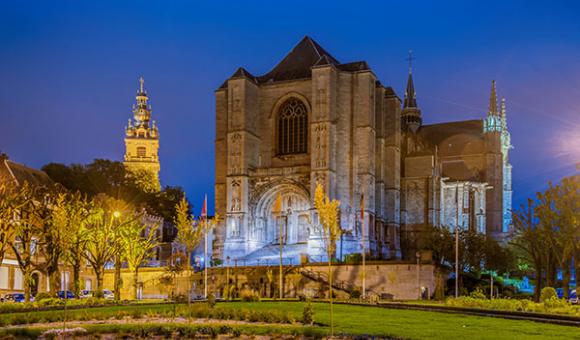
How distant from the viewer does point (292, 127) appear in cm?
6744

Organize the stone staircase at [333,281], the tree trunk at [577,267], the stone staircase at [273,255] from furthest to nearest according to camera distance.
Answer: the stone staircase at [273,255], the stone staircase at [333,281], the tree trunk at [577,267]

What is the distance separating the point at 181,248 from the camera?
2739 inches

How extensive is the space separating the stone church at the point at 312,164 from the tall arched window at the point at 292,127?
91 mm

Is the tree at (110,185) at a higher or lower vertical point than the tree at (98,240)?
higher

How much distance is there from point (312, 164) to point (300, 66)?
504 inches

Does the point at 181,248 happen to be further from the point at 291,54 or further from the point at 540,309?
the point at 540,309

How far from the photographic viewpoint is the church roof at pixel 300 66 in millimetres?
66125

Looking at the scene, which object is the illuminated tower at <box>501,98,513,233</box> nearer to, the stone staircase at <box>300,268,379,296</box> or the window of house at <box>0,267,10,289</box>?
the stone staircase at <box>300,268,379,296</box>

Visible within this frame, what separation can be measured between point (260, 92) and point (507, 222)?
42532mm

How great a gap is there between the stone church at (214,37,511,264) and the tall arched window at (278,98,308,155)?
0.09 meters

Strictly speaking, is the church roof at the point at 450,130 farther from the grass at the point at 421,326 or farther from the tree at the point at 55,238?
the grass at the point at 421,326

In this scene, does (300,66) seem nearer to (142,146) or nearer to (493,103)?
(493,103)

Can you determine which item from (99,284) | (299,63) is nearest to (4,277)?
(99,284)

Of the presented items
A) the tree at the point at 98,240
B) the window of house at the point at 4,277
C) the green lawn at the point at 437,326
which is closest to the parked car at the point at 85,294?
the tree at the point at 98,240
